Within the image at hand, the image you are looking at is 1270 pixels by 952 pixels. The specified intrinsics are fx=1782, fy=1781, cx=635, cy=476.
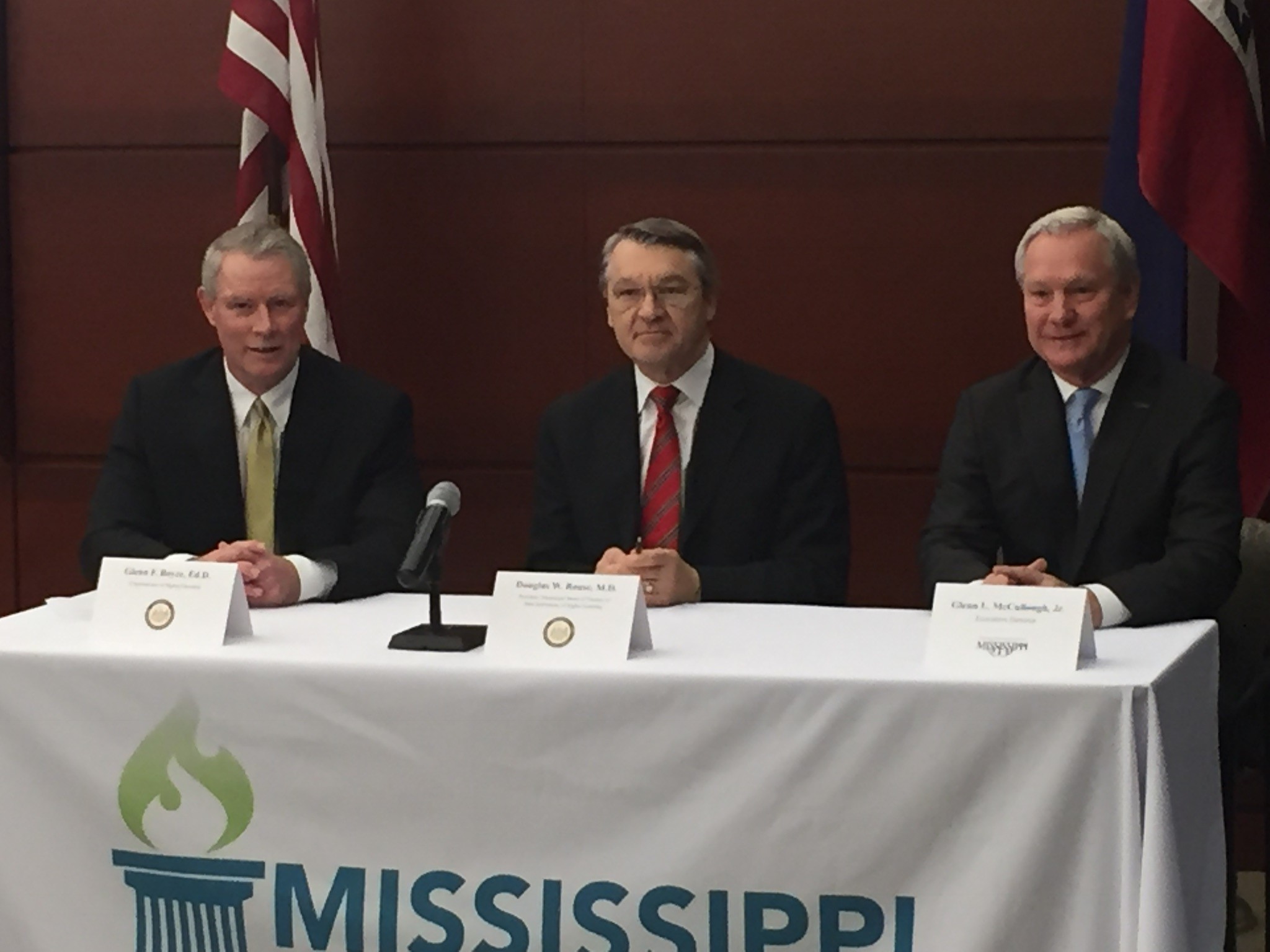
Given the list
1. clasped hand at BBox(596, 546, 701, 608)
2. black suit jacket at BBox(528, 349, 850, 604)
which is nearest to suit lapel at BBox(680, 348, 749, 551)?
black suit jacket at BBox(528, 349, 850, 604)

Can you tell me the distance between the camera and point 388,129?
4207 mm

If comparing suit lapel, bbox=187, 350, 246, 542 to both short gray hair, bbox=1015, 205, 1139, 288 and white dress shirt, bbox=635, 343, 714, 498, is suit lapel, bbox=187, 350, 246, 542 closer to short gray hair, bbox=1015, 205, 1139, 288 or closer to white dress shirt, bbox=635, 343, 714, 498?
white dress shirt, bbox=635, 343, 714, 498

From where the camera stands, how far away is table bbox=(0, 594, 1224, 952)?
86.4 inches

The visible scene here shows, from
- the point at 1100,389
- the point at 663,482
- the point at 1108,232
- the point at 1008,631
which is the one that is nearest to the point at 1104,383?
the point at 1100,389

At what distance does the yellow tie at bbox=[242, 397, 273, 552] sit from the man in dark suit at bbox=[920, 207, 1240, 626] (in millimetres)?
1200

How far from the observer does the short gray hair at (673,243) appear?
3.27 meters

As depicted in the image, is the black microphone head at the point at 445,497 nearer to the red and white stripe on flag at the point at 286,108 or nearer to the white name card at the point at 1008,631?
the white name card at the point at 1008,631

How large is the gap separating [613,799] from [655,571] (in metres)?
0.59

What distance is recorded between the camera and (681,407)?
3.34 meters

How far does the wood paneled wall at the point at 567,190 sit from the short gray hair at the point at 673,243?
0.84 m

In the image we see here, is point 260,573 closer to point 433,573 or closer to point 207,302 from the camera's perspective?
point 433,573

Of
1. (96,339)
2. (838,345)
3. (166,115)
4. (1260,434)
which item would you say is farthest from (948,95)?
(96,339)

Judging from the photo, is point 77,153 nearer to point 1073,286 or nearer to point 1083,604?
point 1073,286

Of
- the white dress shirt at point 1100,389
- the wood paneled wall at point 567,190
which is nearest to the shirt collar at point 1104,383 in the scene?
the white dress shirt at point 1100,389
